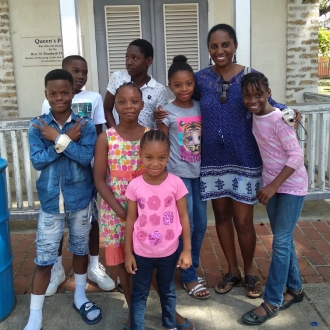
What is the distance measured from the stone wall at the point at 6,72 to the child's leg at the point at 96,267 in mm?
2775

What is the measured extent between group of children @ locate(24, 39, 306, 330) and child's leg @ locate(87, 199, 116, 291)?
1.19ft

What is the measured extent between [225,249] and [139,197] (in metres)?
1.13

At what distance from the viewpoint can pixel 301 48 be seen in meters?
5.80

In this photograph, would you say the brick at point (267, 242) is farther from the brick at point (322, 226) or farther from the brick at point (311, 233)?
the brick at point (322, 226)

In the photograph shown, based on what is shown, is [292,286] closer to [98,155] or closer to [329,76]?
[98,155]

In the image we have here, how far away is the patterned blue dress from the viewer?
2898 millimetres

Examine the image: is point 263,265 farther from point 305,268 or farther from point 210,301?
point 210,301

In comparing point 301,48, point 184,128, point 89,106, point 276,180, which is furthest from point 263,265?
point 301,48

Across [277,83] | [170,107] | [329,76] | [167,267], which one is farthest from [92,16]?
[329,76]

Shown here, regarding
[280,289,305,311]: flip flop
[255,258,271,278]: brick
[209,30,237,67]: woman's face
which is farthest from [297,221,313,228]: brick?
[209,30,237,67]: woman's face

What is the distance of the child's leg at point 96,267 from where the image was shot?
3.35m

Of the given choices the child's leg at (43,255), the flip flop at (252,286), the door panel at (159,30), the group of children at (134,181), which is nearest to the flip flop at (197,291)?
the flip flop at (252,286)

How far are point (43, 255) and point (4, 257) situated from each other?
1.37 ft

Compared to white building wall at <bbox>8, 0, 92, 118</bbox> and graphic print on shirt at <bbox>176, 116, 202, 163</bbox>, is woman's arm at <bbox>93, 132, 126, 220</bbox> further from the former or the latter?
white building wall at <bbox>8, 0, 92, 118</bbox>
